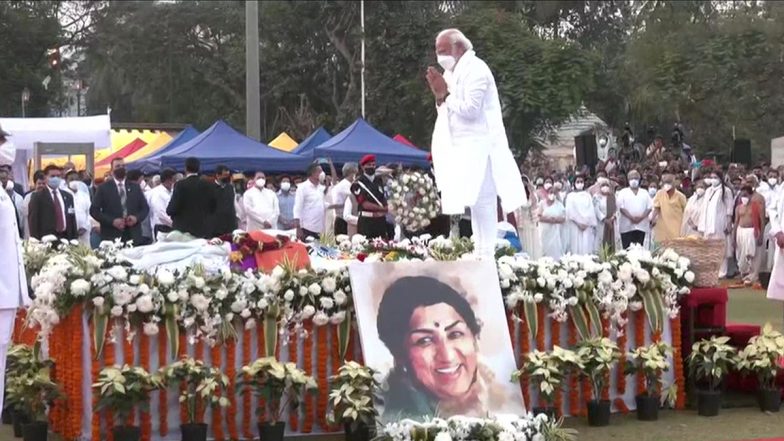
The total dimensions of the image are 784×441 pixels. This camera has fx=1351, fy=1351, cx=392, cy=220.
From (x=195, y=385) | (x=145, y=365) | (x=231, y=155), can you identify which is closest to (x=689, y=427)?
(x=195, y=385)

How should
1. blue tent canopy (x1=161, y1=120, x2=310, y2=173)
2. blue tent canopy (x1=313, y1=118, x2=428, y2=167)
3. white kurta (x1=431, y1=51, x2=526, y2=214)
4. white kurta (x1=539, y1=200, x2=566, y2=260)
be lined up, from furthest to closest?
blue tent canopy (x1=313, y1=118, x2=428, y2=167)
blue tent canopy (x1=161, y1=120, x2=310, y2=173)
white kurta (x1=539, y1=200, x2=566, y2=260)
white kurta (x1=431, y1=51, x2=526, y2=214)

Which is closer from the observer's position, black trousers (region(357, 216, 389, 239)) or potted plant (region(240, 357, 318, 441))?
potted plant (region(240, 357, 318, 441))

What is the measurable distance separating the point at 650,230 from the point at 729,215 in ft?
4.65

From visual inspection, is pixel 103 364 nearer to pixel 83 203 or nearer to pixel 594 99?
pixel 83 203

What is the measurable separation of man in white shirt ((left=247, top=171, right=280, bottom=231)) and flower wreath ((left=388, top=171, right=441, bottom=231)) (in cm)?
878

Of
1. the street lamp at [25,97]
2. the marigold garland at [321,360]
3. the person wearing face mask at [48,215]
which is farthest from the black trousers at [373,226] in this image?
the street lamp at [25,97]

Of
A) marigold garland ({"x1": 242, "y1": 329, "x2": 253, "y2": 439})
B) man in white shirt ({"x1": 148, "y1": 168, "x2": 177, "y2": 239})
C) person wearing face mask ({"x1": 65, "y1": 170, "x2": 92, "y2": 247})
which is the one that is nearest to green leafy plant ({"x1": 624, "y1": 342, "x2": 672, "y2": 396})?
marigold garland ({"x1": 242, "y1": 329, "x2": 253, "y2": 439})

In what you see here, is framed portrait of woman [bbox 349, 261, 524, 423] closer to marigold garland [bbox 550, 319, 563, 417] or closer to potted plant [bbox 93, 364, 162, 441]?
marigold garland [bbox 550, 319, 563, 417]

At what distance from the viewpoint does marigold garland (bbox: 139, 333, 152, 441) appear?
28.7 ft

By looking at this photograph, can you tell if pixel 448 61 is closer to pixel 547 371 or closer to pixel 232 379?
pixel 547 371

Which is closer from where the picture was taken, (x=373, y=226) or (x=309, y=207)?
(x=373, y=226)

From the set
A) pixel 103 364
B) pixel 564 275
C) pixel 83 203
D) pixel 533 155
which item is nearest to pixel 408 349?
pixel 564 275

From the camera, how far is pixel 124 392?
27.5 ft

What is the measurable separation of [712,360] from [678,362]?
14.2 inches
